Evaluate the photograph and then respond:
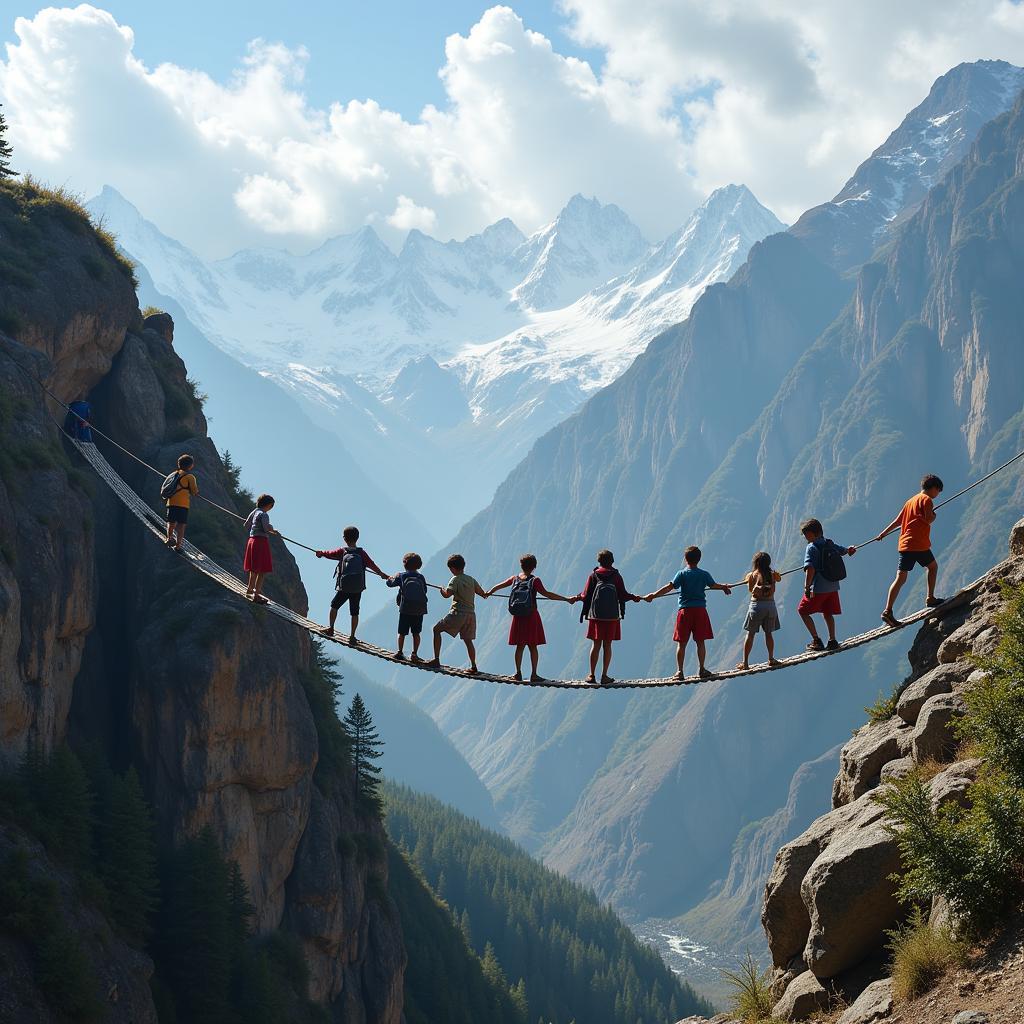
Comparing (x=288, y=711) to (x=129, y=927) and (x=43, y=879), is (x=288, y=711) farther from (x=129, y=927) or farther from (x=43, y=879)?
(x=43, y=879)

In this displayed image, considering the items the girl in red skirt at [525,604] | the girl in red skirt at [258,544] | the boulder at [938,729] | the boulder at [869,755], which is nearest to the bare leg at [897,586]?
the boulder at [869,755]

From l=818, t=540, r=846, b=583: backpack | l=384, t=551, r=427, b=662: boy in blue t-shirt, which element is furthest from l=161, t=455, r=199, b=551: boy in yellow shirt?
l=818, t=540, r=846, b=583: backpack

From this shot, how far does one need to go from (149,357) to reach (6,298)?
8329 mm

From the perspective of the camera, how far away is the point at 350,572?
2700 centimetres

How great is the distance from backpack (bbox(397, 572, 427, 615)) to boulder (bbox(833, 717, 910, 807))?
29.4ft

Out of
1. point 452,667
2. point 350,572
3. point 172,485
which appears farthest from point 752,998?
point 172,485

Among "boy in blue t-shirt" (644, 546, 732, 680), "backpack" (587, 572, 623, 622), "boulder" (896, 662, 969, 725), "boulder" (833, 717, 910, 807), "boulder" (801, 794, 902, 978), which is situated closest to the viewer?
"boulder" (801, 794, 902, 978)

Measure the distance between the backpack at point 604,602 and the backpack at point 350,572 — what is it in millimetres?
5214

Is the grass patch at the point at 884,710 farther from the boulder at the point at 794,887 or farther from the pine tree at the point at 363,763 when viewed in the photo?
the pine tree at the point at 363,763

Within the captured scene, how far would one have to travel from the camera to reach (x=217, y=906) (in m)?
39.4

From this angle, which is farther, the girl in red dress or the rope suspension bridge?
the girl in red dress

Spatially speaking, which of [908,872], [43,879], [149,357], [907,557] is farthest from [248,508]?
[908,872]

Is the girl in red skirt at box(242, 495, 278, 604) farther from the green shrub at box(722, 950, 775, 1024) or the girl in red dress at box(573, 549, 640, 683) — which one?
the green shrub at box(722, 950, 775, 1024)

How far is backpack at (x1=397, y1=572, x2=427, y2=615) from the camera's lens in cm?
2616
